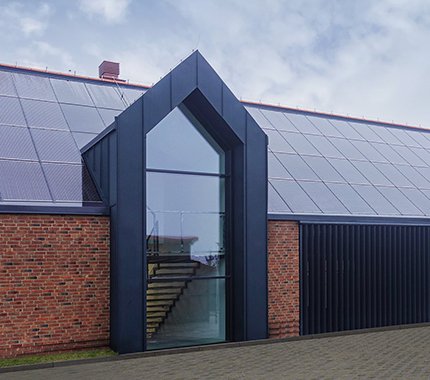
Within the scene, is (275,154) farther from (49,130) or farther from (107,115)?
(49,130)

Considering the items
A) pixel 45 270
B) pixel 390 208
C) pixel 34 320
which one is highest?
pixel 390 208

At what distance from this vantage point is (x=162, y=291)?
37.0 ft

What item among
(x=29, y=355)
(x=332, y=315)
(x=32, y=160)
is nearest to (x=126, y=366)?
(x=29, y=355)

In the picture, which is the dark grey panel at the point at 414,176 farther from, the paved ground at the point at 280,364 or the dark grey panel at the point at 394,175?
the paved ground at the point at 280,364

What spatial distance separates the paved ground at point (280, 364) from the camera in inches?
350

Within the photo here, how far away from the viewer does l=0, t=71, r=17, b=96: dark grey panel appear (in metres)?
13.9

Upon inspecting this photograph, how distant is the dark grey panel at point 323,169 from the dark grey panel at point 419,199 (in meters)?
2.30

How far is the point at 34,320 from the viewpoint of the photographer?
978 centimetres

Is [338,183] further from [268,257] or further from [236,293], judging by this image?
[236,293]

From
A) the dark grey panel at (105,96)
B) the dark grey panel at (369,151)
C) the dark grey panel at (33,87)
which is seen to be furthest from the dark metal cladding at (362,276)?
the dark grey panel at (33,87)

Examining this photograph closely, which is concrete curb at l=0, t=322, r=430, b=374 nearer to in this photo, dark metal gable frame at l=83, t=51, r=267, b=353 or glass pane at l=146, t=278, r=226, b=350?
dark metal gable frame at l=83, t=51, r=267, b=353

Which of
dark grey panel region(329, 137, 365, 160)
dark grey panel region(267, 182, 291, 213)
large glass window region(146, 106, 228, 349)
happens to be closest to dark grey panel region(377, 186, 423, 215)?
dark grey panel region(329, 137, 365, 160)

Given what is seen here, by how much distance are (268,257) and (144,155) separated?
12.2 feet

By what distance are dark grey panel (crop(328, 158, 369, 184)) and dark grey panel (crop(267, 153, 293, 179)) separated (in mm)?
2053
